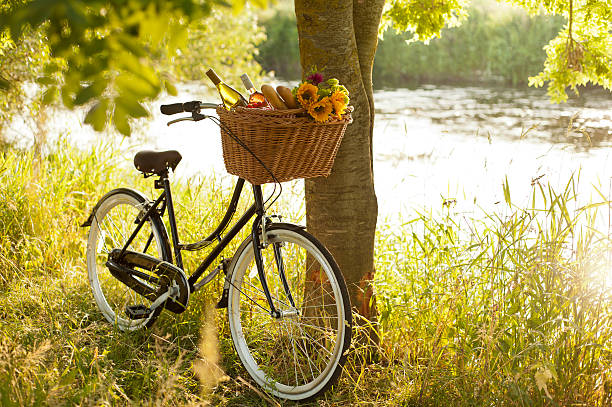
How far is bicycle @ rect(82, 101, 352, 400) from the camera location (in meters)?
2.62

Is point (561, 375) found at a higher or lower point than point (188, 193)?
lower

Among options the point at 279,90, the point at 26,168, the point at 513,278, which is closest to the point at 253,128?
the point at 279,90

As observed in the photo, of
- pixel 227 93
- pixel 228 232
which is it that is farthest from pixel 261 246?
pixel 227 93

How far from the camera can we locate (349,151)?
9.61 feet

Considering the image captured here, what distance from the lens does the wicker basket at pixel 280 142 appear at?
2342mm

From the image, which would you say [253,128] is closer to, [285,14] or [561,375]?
[561,375]

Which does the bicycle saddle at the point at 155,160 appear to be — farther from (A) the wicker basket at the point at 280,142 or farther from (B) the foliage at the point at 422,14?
(B) the foliage at the point at 422,14

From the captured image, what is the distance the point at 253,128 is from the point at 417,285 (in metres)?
1.40

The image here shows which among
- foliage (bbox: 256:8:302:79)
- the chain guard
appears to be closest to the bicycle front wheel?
the chain guard

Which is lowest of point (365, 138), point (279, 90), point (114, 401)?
Answer: point (114, 401)

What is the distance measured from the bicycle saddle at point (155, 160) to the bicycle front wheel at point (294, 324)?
1.98ft

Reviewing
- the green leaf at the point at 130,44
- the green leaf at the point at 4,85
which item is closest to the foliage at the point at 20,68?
the green leaf at the point at 4,85

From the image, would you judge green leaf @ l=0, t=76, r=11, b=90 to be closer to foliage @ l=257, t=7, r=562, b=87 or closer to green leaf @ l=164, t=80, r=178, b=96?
green leaf @ l=164, t=80, r=178, b=96

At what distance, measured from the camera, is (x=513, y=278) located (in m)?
2.58
